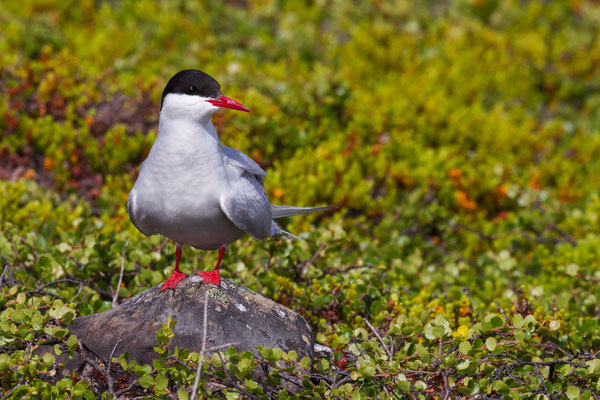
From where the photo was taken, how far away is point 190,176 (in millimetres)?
3305

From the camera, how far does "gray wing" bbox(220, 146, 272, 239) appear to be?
339cm

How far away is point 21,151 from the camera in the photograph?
662cm

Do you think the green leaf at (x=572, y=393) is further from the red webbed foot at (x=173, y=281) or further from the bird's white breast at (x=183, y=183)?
the red webbed foot at (x=173, y=281)

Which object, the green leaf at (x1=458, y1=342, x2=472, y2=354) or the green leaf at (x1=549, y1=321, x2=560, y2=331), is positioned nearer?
the green leaf at (x1=458, y1=342, x2=472, y2=354)

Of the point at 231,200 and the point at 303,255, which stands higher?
the point at 231,200

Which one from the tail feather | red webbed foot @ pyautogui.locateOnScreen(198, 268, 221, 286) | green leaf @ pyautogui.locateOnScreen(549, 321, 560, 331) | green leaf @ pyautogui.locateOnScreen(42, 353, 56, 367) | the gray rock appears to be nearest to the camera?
green leaf @ pyautogui.locateOnScreen(42, 353, 56, 367)

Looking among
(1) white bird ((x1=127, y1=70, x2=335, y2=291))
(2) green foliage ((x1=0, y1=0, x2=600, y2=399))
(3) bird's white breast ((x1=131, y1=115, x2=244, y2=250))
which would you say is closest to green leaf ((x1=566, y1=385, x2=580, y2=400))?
(2) green foliage ((x1=0, y1=0, x2=600, y2=399))

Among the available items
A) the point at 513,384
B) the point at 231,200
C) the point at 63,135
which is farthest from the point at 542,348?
the point at 63,135

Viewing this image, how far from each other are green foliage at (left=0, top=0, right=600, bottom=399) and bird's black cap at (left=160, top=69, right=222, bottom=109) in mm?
1297

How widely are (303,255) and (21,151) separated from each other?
11.8ft

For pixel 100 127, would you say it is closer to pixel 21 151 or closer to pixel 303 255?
pixel 21 151

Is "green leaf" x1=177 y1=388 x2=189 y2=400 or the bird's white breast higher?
the bird's white breast

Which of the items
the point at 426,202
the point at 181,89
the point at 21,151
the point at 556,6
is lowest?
the point at 426,202

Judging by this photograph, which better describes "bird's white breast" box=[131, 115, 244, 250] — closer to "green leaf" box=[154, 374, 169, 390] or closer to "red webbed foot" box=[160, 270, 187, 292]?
"red webbed foot" box=[160, 270, 187, 292]
